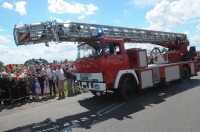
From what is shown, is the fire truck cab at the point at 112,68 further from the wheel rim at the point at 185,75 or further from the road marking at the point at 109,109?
the wheel rim at the point at 185,75

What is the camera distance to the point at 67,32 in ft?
33.8

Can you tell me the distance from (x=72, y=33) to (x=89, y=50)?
3.38ft

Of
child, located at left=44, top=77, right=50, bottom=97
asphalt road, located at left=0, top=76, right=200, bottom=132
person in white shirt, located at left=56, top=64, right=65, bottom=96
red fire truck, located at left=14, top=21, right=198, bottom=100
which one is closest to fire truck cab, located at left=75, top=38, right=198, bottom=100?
red fire truck, located at left=14, top=21, right=198, bottom=100

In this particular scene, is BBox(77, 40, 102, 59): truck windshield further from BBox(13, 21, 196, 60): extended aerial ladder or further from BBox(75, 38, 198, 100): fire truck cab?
BBox(13, 21, 196, 60): extended aerial ladder

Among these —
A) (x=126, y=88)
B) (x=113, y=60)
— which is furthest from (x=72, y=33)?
(x=126, y=88)

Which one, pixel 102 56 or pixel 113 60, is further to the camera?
pixel 113 60

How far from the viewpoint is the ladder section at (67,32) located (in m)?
9.25

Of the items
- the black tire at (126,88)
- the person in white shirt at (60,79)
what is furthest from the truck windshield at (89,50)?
the person in white shirt at (60,79)

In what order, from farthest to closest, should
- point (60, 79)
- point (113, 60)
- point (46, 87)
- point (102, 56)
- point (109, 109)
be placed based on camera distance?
point (60, 79) → point (46, 87) → point (113, 60) → point (102, 56) → point (109, 109)

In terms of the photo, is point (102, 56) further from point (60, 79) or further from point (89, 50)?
point (60, 79)

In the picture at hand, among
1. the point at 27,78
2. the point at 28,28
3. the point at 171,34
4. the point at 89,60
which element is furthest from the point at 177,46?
the point at 28,28

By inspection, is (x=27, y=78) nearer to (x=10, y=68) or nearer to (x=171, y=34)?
(x=10, y=68)

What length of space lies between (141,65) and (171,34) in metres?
5.99

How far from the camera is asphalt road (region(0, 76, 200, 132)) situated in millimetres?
6879
